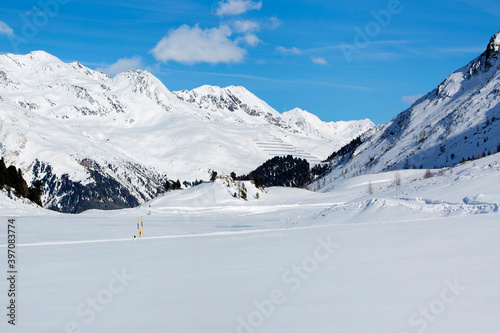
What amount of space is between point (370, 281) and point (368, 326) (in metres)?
2.42

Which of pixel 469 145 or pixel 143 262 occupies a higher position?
pixel 469 145

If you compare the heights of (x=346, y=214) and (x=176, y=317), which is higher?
(x=346, y=214)

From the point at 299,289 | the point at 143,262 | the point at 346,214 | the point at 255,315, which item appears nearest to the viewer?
the point at 255,315

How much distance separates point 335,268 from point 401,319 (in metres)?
3.64

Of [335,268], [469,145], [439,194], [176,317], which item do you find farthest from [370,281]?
[469,145]

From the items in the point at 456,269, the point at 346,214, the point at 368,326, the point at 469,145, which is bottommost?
the point at 368,326

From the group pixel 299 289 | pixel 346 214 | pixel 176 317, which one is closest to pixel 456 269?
pixel 299 289

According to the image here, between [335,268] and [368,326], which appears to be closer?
[368,326]

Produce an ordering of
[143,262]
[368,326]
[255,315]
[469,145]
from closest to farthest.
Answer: [368,326] < [255,315] < [143,262] < [469,145]

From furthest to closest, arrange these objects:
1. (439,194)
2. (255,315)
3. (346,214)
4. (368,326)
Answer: (439,194) < (346,214) < (255,315) < (368,326)

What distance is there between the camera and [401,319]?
741 cm

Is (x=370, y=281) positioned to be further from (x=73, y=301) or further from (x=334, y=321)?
(x=73, y=301)

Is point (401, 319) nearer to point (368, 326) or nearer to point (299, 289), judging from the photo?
point (368, 326)

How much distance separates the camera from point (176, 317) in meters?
8.29
